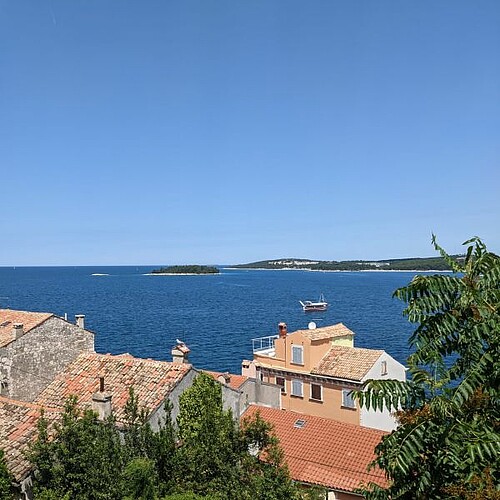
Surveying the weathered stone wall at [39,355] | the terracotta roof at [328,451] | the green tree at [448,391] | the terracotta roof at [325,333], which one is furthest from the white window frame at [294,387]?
the green tree at [448,391]

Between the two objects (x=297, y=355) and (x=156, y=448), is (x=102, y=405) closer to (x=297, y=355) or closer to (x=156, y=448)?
(x=156, y=448)

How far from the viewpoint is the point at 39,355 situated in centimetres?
2914

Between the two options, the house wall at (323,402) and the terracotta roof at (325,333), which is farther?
the terracotta roof at (325,333)

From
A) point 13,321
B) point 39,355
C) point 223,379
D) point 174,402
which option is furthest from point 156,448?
point 13,321

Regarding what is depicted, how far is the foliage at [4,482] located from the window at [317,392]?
25.7 m

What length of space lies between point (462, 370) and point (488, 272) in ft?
5.26

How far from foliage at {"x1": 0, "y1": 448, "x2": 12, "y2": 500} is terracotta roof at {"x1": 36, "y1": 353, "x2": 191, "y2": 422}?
5.34 metres

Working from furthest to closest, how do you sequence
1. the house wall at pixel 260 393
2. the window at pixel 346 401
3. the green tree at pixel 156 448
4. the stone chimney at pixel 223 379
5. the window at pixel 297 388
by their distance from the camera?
the window at pixel 297 388 → the window at pixel 346 401 → the house wall at pixel 260 393 → the stone chimney at pixel 223 379 → the green tree at pixel 156 448

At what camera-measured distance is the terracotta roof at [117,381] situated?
77.5 ft

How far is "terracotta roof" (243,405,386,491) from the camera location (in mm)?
22859

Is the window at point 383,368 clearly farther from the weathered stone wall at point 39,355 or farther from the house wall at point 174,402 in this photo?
the weathered stone wall at point 39,355

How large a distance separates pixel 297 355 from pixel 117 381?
18571 millimetres

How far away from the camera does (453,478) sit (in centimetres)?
761

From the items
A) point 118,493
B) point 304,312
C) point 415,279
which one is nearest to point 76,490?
point 118,493
